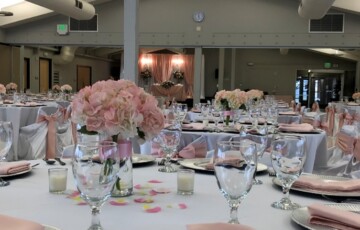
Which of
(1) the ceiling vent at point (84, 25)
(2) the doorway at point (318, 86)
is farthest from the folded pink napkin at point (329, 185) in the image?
(2) the doorway at point (318, 86)

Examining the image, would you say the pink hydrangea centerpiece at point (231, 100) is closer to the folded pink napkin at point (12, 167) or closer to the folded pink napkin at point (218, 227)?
the folded pink napkin at point (12, 167)

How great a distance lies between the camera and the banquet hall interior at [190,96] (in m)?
1.40

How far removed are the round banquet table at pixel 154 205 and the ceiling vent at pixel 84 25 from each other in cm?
1390

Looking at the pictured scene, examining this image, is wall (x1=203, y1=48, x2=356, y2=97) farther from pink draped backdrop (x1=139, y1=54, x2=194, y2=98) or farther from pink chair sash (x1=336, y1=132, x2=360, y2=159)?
pink chair sash (x1=336, y1=132, x2=360, y2=159)

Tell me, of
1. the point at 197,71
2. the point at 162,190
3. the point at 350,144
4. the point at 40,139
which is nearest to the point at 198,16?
the point at 197,71

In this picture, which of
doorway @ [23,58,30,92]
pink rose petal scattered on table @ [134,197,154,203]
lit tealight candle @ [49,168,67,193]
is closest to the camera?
pink rose petal scattered on table @ [134,197,154,203]

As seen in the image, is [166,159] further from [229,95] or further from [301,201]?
[229,95]

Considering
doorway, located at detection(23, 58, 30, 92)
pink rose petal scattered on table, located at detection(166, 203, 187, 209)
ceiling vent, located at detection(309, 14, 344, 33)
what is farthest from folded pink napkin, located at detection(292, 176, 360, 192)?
doorway, located at detection(23, 58, 30, 92)

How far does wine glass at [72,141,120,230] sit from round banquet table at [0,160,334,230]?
0.46ft

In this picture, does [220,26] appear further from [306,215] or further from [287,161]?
[306,215]

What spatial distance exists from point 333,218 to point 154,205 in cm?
56

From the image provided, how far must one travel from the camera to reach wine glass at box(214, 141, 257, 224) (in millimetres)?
1176

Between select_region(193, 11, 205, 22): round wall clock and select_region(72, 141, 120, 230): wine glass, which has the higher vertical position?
select_region(193, 11, 205, 22): round wall clock

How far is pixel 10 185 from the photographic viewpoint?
1.68m
